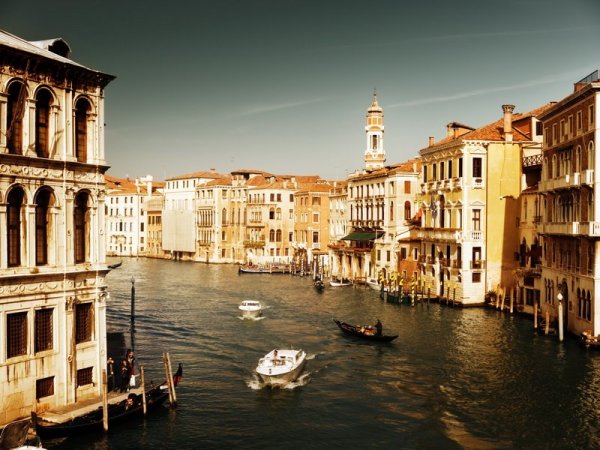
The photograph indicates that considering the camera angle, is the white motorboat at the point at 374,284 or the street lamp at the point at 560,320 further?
the white motorboat at the point at 374,284

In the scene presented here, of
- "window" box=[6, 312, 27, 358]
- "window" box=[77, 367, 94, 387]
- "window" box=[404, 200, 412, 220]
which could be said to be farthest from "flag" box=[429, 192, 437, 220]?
"window" box=[6, 312, 27, 358]

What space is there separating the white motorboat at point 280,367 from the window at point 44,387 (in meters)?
8.15

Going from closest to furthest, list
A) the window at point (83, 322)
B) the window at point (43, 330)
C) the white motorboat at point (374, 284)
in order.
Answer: the window at point (43, 330)
the window at point (83, 322)
the white motorboat at point (374, 284)

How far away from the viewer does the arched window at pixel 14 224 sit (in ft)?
54.4

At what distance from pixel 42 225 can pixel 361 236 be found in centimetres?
4373

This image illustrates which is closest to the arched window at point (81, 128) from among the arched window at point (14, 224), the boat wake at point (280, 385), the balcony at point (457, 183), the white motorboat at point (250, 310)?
the arched window at point (14, 224)

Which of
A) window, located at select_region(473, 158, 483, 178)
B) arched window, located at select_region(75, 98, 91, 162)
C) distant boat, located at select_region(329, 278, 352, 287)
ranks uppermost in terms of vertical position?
window, located at select_region(473, 158, 483, 178)

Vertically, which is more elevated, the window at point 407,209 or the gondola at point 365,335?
the window at point 407,209

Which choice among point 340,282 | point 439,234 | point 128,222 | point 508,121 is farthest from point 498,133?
point 128,222

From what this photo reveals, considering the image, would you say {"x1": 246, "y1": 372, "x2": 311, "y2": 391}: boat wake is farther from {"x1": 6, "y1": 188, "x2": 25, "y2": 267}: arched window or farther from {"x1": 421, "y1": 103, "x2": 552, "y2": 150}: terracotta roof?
{"x1": 421, "y1": 103, "x2": 552, "y2": 150}: terracotta roof

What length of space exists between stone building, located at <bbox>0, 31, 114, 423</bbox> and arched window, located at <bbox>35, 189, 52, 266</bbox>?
25 mm

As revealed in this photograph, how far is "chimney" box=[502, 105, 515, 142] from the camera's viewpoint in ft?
138

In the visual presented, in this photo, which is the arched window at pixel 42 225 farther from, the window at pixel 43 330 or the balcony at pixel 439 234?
the balcony at pixel 439 234

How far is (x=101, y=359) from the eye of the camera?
1859 cm
